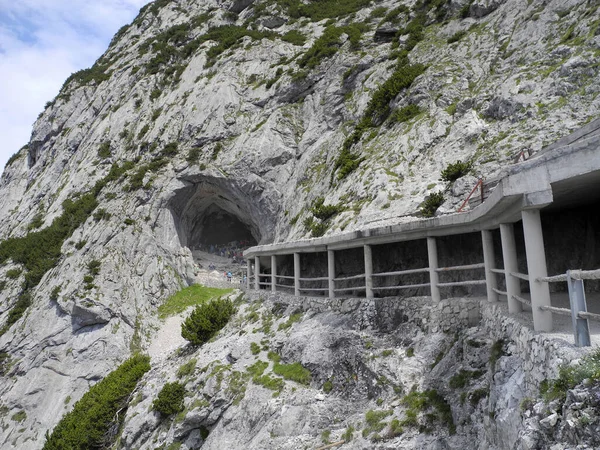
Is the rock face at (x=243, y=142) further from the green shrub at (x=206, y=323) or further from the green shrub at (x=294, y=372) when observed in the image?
the green shrub at (x=206, y=323)

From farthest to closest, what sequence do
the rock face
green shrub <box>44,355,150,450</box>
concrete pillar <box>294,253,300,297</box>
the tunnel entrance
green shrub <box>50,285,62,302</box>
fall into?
the tunnel entrance → green shrub <box>50,285,62,302</box> → the rock face → green shrub <box>44,355,150,450</box> → concrete pillar <box>294,253,300,297</box>

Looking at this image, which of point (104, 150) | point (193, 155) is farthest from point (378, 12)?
point (104, 150)

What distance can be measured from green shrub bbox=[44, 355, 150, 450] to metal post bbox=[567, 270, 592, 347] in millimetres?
17341

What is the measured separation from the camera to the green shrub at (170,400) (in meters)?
13.6

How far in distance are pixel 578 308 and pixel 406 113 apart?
22435 mm

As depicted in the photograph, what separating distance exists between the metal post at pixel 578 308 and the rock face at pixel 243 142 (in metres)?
3.78

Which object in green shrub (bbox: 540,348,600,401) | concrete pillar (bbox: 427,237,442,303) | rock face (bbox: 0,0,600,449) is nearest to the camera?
green shrub (bbox: 540,348,600,401)

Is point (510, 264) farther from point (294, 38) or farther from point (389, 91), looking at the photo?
point (294, 38)

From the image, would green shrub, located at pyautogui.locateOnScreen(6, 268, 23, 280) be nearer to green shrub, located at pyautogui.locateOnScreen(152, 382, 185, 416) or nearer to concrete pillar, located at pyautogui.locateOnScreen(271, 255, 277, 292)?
green shrub, located at pyautogui.locateOnScreen(152, 382, 185, 416)

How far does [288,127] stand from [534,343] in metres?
36.3

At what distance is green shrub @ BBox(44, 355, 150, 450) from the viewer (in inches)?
626

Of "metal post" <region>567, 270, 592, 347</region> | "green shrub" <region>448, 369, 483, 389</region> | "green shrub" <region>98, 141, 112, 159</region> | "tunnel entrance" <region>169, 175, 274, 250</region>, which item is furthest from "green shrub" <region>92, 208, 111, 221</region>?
"metal post" <region>567, 270, 592, 347</region>

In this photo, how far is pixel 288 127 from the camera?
39.3 metres

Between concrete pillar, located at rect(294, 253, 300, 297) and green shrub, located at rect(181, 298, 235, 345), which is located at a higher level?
concrete pillar, located at rect(294, 253, 300, 297)
